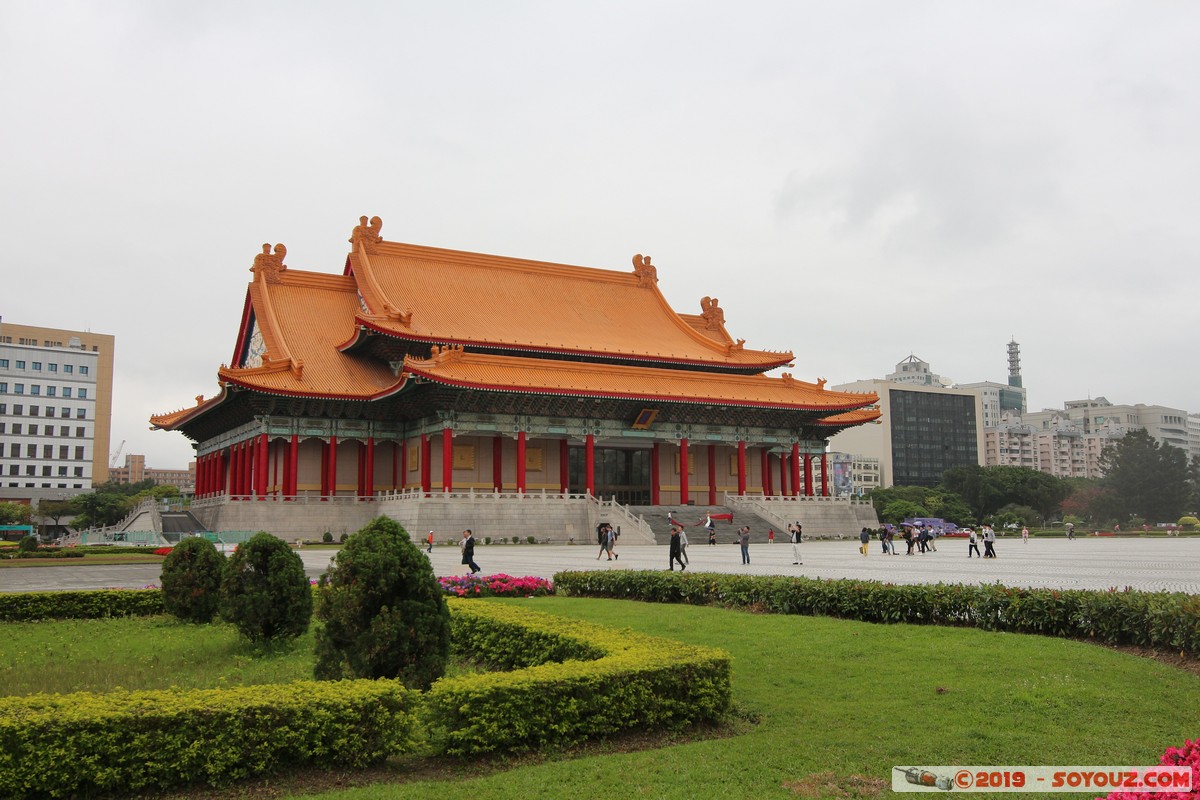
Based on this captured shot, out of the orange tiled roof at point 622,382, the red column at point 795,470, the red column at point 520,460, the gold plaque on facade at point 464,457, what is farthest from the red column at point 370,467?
the red column at point 795,470

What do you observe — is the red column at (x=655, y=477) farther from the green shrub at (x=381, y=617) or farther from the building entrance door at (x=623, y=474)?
the green shrub at (x=381, y=617)

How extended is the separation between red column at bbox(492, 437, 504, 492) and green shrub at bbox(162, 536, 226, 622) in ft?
89.8

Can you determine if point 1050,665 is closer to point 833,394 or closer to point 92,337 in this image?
point 833,394

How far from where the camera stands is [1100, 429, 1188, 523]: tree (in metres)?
76.1

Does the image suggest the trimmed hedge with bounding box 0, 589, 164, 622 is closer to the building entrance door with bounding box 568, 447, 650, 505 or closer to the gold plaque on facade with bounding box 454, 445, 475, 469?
the gold plaque on facade with bounding box 454, 445, 475, 469

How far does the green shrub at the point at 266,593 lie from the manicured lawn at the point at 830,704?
0.36 m

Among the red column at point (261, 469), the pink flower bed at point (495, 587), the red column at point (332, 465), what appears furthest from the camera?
the red column at point (332, 465)

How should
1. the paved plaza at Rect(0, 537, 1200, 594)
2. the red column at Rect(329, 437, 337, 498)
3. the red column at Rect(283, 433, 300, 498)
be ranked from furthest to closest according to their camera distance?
the red column at Rect(329, 437, 337, 498) → the red column at Rect(283, 433, 300, 498) → the paved plaza at Rect(0, 537, 1200, 594)

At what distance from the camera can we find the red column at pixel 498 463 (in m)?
43.0

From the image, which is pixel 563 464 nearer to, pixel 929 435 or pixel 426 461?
pixel 426 461

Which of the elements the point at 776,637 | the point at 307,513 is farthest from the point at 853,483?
the point at 776,637

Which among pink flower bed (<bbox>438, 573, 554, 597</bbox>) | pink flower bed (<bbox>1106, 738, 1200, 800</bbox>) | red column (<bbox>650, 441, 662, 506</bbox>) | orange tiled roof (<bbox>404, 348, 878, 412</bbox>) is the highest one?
orange tiled roof (<bbox>404, 348, 878, 412</bbox>)

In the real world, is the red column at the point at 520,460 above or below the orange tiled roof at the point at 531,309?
below

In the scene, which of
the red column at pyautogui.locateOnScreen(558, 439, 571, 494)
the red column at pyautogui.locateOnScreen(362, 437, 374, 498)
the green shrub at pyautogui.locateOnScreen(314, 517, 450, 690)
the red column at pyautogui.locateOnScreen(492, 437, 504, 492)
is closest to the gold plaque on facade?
the red column at pyautogui.locateOnScreen(492, 437, 504, 492)
